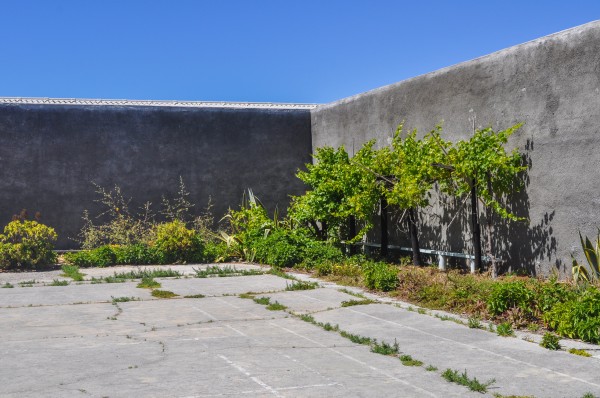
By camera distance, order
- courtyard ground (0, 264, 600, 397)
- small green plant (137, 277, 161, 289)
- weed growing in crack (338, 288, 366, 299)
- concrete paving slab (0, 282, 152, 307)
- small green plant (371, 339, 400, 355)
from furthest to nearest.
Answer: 1. small green plant (137, 277, 161, 289)
2. concrete paving slab (0, 282, 152, 307)
3. weed growing in crack (338, 288, 366, 299)
4. small green plant (371, 339, 400, 355)
5. courtyard ground (0, 264, 600, 397)

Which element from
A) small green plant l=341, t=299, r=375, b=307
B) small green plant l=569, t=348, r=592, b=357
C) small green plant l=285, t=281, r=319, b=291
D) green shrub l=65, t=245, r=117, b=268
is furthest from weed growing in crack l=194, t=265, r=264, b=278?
small green plant l=569, t=348, r=592, b=357

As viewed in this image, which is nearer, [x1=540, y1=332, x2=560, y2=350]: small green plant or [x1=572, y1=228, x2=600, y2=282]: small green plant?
[x1=540, y1=332, x2=560, y2=350]: small green plant

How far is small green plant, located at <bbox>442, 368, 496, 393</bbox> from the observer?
4.70 meters

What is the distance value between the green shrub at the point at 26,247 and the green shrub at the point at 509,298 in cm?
881

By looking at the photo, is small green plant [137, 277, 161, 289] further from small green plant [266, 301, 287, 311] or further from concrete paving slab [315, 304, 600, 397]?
concrete paving slab [315, 304, 600, 397]

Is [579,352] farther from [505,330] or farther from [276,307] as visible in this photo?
[276,307]

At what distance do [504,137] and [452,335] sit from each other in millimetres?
4183

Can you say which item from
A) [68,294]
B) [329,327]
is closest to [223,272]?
[68,294]

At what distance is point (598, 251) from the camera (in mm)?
8680

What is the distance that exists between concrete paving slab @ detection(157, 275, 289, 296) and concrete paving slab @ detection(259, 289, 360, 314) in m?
0.54

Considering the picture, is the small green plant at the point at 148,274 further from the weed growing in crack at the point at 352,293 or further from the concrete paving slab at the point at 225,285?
the weed growing in crack at the point at 352,293

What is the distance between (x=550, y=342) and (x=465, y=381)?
1421 mm

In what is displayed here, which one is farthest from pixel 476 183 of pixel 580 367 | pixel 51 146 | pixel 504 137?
pixel 51 146

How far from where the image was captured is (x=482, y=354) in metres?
5.72
